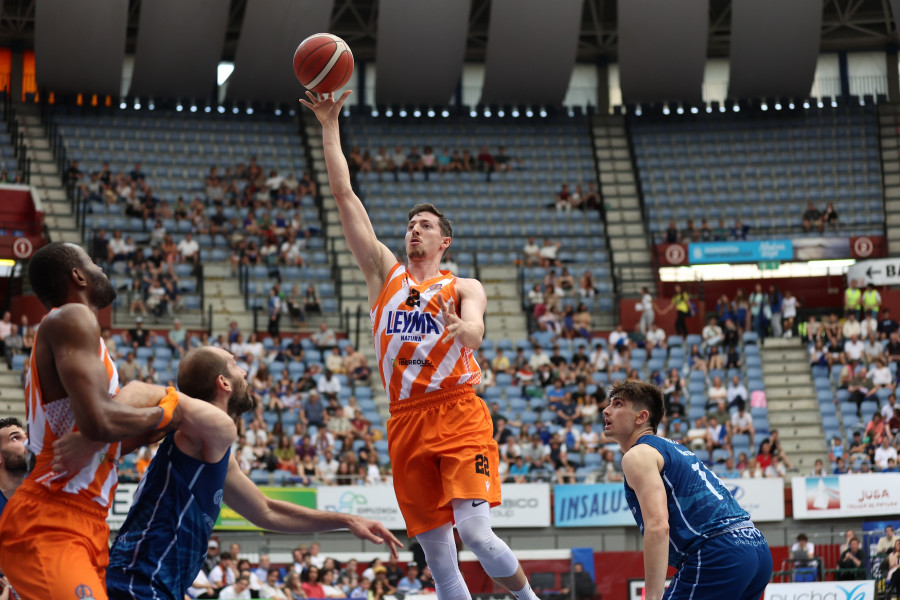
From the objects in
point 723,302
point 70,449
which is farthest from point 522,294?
point 70,449

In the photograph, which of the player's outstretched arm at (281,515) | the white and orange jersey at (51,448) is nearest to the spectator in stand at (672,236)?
the player's outstretched arm at (281,515)

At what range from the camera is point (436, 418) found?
6.97m

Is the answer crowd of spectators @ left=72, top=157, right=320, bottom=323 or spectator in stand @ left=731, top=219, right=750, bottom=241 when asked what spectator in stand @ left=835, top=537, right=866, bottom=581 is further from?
spectator in stand @ left=731, top=219, right=750, bottom=241

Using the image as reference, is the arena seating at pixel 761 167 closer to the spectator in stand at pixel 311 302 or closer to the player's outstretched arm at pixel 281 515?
the spectator in stand at pixel 311 302

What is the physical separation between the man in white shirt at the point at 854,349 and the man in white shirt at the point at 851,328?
171 millimetres

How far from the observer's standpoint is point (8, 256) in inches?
1077

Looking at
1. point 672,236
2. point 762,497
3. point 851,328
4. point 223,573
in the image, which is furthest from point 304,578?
point 672,236

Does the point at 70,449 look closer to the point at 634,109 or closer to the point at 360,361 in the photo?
the point at 360,361

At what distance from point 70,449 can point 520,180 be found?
29151 mm

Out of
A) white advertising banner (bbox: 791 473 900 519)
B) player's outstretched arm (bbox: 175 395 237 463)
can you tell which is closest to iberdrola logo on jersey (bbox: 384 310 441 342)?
player's outstretched arm (bbox: 175 395 237 463)

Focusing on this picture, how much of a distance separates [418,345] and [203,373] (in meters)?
2.09

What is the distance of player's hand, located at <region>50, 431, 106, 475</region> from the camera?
4895mm

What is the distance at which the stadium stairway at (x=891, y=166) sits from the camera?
31266 millimetres

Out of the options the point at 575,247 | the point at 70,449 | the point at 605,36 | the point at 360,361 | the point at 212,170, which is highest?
the point at 605,36
